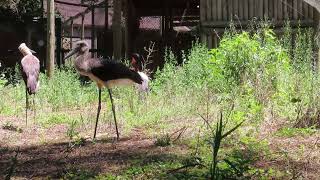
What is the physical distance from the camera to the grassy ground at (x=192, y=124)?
5.13 m

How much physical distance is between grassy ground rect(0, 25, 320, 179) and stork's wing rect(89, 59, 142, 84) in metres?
0.78

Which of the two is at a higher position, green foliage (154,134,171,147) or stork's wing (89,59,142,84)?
stork's wing (89,59,142,84)

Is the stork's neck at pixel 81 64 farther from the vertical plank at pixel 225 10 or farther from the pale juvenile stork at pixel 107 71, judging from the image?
the vertical plank at pixel 225 10

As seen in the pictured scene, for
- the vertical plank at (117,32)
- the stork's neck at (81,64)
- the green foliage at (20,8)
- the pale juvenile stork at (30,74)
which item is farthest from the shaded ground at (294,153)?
the green foliage at (20,8)

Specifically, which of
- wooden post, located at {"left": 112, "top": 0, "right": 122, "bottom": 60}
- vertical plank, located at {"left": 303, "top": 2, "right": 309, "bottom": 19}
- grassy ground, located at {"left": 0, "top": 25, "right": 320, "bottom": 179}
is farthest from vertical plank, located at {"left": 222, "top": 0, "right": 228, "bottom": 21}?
grassy ground, located at {"left": 0, "top": 25, "right": 320, "bottom": 179}

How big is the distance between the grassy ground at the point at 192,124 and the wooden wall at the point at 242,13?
2776 millimetres

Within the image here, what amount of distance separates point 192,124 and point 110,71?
4.50 ft

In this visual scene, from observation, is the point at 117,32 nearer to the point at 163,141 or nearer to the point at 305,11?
the point at 305,11

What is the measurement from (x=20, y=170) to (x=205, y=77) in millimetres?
5386

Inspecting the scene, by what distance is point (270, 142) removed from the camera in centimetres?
628

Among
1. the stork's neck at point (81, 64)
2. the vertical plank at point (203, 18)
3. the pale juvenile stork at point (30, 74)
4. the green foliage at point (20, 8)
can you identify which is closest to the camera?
the stork's neck at point (81, 64)

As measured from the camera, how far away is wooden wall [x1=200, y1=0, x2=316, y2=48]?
45.7 feet

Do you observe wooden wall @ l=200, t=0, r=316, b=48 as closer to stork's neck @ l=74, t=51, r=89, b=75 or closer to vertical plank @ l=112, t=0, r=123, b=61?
vertical plank @ l=112, t=0, r=123, b=61

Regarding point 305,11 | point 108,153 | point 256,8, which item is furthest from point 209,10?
point 108,153
